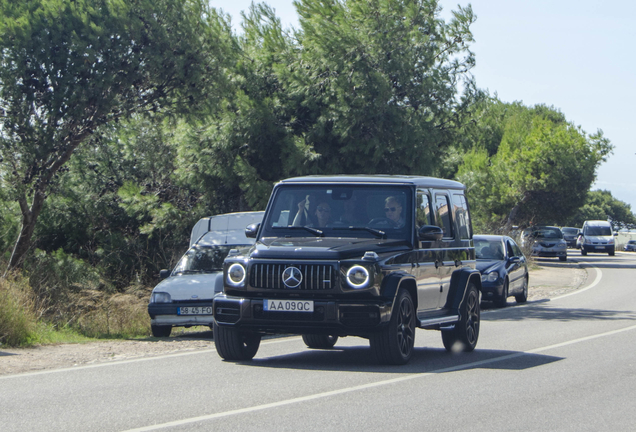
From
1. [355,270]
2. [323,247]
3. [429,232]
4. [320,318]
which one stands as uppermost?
[429,232]

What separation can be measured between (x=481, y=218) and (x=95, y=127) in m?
35.8

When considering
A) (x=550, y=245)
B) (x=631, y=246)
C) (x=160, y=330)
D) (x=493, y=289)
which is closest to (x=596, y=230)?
(x=550, y=245)

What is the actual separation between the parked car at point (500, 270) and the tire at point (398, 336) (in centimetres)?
943

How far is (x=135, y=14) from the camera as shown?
56.7ft

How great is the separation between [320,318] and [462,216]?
3.62 m

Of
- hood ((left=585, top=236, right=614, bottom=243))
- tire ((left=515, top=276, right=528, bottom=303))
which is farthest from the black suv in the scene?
hood ((left=585, top=236, right=614, bottom=243))

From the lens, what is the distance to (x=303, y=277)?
881 cm

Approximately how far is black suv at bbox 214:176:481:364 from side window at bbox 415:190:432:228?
0.01 meters

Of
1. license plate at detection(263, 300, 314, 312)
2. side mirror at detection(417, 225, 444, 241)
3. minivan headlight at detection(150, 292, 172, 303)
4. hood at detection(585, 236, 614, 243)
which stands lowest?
minivan headlight at detection(150, 292, 172, 303)

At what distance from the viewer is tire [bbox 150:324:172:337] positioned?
530 inches

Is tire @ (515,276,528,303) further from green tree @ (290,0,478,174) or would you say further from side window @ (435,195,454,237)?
side window @ (435,195,454,237)

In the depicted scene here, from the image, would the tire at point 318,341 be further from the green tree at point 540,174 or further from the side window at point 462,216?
the green tree at point 540,174

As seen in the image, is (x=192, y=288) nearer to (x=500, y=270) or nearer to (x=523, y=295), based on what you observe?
(x=500, y=270)

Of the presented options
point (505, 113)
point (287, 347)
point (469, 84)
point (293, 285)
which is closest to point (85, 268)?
point (469, 84)
